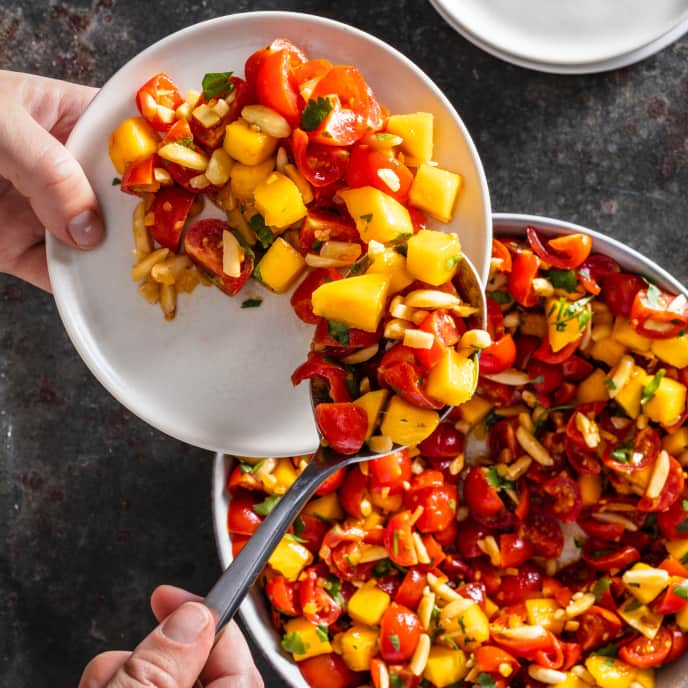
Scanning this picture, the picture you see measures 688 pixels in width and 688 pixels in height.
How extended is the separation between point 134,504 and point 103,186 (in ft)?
2.93

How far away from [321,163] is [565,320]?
2.24 ft

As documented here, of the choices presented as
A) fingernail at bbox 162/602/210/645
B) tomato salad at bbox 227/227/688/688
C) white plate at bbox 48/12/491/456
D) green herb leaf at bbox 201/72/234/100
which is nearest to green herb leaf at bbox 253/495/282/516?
tomato salad at bbox 227/227/688/688

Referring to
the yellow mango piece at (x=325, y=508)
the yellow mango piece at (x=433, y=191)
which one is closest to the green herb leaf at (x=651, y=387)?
the yellow mango piece at (x=433, y=191)

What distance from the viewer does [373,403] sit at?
60.2 inches

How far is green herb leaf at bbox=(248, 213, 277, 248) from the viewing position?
1.68 metres

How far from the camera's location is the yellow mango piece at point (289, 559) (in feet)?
6.70

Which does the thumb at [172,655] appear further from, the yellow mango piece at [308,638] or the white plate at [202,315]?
the yellow mango piece at [308,638]

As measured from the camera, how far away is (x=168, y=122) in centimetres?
170

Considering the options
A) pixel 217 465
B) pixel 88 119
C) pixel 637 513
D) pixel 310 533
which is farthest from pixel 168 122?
pixel 637 513

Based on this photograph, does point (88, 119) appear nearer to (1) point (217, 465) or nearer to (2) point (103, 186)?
(2) point (103, 186)

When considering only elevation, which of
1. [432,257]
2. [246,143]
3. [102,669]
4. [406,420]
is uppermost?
[246,143]

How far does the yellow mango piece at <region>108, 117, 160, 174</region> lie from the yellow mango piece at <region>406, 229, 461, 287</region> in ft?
1.85

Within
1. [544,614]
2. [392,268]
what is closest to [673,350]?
[544,614]

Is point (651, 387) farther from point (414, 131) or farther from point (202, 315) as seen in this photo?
point (202, 315)
